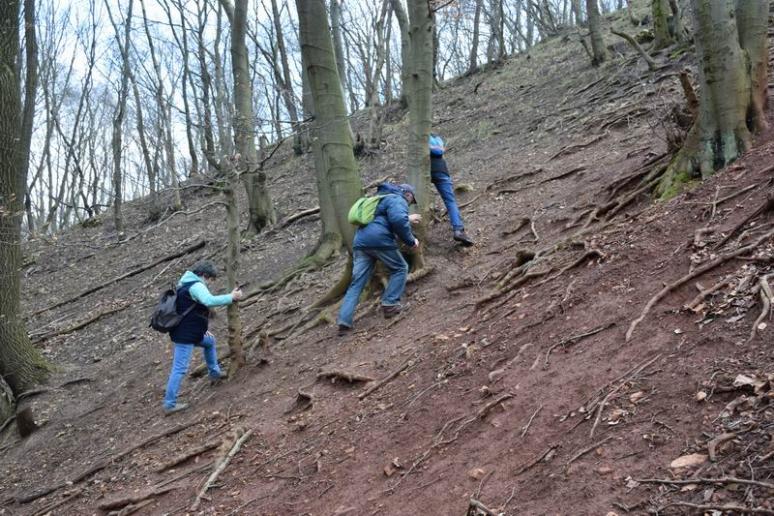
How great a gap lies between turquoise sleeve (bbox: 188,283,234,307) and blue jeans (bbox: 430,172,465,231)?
3.26 m

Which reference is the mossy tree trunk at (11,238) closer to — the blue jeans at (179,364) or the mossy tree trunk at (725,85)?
the blue jeans at (179,364)

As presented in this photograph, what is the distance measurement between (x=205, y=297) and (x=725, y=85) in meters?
5.94

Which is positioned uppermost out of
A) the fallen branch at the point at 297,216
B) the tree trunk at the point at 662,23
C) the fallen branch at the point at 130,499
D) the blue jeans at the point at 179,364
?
the tree trunk at the point at 662,23

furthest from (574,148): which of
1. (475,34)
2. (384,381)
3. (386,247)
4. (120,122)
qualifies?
(475,34)

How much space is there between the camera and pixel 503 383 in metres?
4.74

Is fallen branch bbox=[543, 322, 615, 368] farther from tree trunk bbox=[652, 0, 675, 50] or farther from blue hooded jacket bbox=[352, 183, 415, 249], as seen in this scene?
tree trunk bbox=[652, 0, 675, 50]

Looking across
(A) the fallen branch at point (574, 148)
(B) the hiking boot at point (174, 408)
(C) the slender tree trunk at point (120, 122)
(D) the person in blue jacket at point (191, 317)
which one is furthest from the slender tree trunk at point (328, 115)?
(C) the slender tree trunk at point (120, 122)

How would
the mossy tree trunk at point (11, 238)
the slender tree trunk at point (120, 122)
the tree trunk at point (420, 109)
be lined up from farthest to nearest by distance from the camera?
the slender tree trunk at point (120, 122), the mossy tree trunk at point (11, 238), the tree trunk at point (420, 109)

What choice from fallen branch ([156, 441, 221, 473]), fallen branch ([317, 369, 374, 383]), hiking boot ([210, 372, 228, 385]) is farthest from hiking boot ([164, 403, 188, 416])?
fallen branch ([317, 369, 374, 383])

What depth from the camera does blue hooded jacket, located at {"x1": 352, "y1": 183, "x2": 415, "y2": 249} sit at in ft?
24.4

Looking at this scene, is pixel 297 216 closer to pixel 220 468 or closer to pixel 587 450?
pixel 220 468

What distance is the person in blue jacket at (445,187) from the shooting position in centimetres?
878

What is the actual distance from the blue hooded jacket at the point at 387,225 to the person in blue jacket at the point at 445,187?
1414 millimetres

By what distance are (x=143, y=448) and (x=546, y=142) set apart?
9476 millimetres
